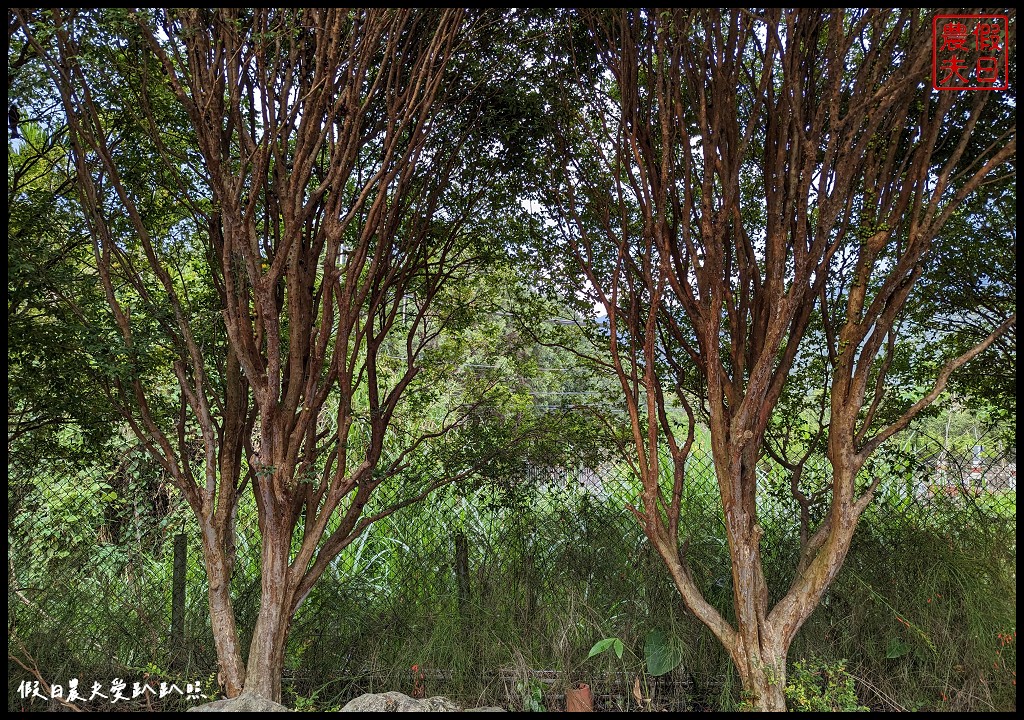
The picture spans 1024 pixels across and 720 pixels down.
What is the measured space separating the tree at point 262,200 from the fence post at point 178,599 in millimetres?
695

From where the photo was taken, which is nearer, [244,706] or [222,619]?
[244,706]

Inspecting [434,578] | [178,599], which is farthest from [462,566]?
[178,599]

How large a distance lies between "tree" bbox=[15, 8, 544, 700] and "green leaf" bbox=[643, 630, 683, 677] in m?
1.34

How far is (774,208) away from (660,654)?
187 cm

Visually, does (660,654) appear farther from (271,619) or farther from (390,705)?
(271,619)

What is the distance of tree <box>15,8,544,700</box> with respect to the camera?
2258 millimetres

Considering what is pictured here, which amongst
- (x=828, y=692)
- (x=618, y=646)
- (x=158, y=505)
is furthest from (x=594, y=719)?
(x=158, y=505)

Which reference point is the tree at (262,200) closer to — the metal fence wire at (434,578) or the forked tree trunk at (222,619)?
the forked tree trunk at (222,619)

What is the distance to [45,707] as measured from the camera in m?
2.51

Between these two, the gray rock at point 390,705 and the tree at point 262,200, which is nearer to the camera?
the gray rock at point 390,705

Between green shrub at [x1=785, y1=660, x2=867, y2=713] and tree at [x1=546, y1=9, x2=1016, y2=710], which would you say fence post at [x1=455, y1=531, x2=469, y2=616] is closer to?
tree at [x1=546, y1=9, x2=1016, y2=710]

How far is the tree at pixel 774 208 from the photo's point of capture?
2.24 metres

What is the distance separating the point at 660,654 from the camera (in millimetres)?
2752

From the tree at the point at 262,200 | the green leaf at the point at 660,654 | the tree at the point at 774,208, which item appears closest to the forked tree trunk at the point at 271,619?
A: the tree at the point at 262,200
